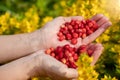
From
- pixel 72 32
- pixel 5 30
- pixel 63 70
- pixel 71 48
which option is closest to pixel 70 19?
pixel 72 32

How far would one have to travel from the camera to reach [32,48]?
9.01 ft

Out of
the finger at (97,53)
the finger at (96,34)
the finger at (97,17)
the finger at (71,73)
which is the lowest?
the finger at (71,73)

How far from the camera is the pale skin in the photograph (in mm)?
2453

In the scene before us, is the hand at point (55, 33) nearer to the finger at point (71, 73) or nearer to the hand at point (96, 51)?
the hand at point (96, 51)

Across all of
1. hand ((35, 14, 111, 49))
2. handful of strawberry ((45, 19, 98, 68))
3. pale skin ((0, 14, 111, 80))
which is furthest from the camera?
hand ((35, 14, 111, 49))

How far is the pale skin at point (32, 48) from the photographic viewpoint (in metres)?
2.45

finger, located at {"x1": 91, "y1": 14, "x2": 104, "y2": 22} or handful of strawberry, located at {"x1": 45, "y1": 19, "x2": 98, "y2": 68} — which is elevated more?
finger, located at {"x1": 91, "y1": 14, "x2": 104, "y2": 22}

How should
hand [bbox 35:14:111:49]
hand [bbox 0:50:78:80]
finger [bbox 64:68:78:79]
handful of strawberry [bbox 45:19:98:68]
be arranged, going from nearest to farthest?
finger [bbox 64:68:78:79] < hand [bbox 0:50:78:80] < handful of strawberry [bbox 45:19:98:68] < hand [bbox 35:14:111:49]

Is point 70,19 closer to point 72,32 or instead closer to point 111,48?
point 72,32

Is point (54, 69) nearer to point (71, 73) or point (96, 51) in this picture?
point (71, 73)

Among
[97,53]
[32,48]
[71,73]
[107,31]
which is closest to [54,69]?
[71,73]

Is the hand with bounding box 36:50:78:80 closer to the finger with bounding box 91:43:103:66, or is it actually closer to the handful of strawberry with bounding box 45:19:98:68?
the handful of strawberry with bounding box 45:19:98:68

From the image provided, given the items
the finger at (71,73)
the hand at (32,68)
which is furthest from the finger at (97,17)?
the finger at (71,73)

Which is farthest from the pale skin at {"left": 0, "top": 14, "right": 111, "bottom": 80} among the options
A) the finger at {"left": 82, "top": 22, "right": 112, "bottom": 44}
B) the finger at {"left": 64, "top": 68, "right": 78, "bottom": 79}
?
the finger at {"left": 64, "top": 68, "right": 78, "bottom": 79}
